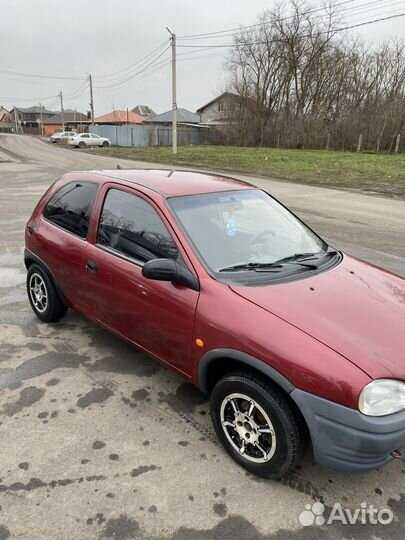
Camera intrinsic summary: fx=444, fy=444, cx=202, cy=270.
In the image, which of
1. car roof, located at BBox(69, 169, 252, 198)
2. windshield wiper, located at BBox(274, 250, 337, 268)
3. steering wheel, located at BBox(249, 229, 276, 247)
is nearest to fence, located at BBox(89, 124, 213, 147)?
car roof, located at BBox(69, 169, 252, 198)

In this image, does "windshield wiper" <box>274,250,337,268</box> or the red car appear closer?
the red car

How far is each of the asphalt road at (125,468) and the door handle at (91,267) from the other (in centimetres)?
81

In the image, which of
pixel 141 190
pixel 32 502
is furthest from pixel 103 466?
pixel 141 190

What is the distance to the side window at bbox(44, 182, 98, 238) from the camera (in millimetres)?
3840

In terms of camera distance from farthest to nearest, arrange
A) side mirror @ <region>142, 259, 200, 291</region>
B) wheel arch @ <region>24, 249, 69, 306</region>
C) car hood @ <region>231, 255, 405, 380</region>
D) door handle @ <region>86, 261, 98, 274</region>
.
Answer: wheel arch @ <region>24, 249, 69, 306</region>
door handle @ <region>86, 261, 98, 274</region>
side mirror @ <region>142, 259, 200, 291</region>
car hood @ <region>231, 255, 405, 380</region>

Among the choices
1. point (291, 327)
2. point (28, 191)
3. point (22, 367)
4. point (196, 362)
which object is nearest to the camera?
point (291, 327)

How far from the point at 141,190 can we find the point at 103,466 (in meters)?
1.94

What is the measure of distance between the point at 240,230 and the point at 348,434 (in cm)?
165

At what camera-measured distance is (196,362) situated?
9.06ft

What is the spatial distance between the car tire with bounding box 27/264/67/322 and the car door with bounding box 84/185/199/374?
0.72m

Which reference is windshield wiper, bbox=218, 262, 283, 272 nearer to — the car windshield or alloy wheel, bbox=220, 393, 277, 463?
the car windshield

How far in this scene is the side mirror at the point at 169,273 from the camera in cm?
276

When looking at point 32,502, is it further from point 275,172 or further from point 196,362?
point 275,172

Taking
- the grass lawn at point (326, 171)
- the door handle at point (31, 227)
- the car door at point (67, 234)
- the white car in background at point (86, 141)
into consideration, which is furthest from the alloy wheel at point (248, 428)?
the white car in background at point (86, 141)
